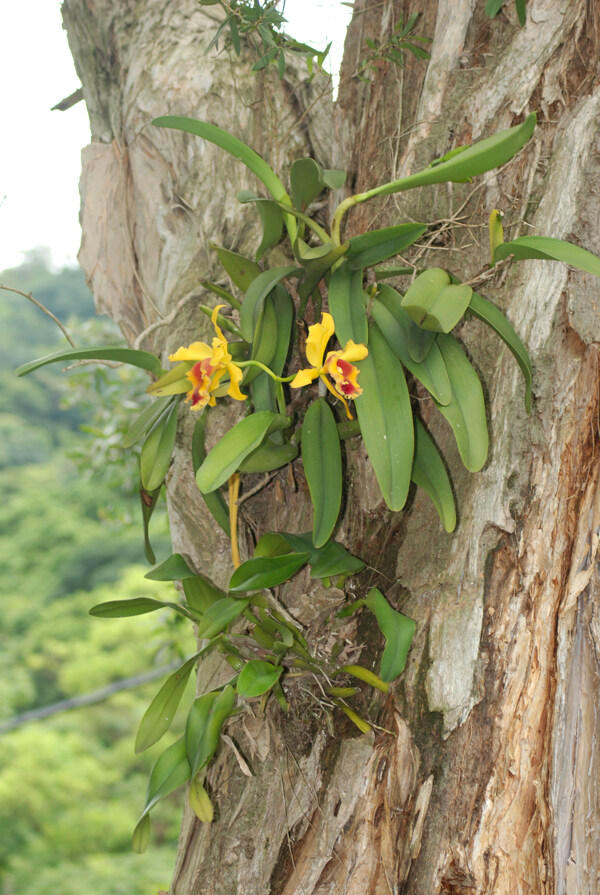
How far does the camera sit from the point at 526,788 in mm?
889

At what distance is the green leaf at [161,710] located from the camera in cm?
108

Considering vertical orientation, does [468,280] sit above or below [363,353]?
above

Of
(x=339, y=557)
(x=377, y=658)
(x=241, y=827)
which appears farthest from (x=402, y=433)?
(x=241, y=827)

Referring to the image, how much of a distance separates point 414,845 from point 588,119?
1021 mm

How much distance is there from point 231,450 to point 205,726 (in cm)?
44

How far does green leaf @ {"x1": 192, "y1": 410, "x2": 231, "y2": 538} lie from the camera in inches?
A: 43.4

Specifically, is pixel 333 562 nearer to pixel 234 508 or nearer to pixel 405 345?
pixel 234 508

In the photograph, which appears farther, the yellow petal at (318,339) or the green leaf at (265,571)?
the green leaf at (265,571)

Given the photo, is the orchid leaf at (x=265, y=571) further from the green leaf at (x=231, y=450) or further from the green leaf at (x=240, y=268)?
the green leaf at (x=240, y=268)

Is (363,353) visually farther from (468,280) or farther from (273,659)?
(273,659)

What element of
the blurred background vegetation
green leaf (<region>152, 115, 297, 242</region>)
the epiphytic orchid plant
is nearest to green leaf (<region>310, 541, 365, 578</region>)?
the epiphytic orchid plant

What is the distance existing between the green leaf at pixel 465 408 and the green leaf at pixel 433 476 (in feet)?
0.26

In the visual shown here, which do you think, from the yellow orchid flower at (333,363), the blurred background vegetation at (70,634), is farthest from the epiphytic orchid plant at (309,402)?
the blurred background vegetation at (70,634)

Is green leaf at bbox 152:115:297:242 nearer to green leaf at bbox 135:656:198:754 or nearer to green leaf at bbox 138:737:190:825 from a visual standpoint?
green leaf at bbox 135:656:198:754
